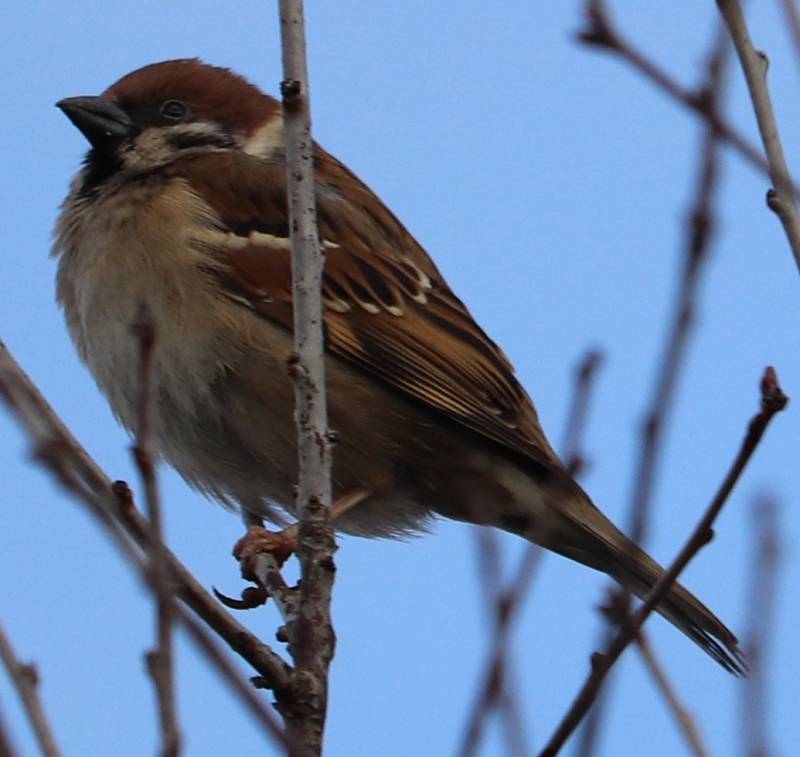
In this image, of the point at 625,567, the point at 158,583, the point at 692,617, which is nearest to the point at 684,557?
the point at 158,583

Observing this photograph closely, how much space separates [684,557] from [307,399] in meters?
0.99

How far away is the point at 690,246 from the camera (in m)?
1.92

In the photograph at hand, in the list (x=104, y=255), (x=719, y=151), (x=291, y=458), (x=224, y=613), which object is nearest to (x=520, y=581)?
(x=719, y=151)

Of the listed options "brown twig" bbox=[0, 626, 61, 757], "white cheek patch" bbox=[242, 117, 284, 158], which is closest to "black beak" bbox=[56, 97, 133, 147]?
"white cheek patch" bbox=[242, 117, 284, 158]

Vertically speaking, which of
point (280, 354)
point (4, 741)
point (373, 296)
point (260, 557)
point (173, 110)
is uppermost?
point (173, 110)

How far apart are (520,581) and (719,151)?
62cm

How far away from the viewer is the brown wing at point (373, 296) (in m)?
4.80

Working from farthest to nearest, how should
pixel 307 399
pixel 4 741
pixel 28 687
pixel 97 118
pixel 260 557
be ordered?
pixel 97 118 → pixel 260 557 → pixel 307 399 → pixel 28 687 → pixel 4 741

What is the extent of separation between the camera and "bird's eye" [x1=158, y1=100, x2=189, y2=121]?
5449mm

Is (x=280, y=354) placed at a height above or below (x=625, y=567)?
above

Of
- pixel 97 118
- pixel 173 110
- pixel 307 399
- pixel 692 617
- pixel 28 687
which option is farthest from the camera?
pixel 173 110

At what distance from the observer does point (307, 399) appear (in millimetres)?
2861

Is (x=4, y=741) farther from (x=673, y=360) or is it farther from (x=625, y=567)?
(x=625, y=567)

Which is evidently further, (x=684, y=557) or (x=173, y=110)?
(x=173, y=110)
